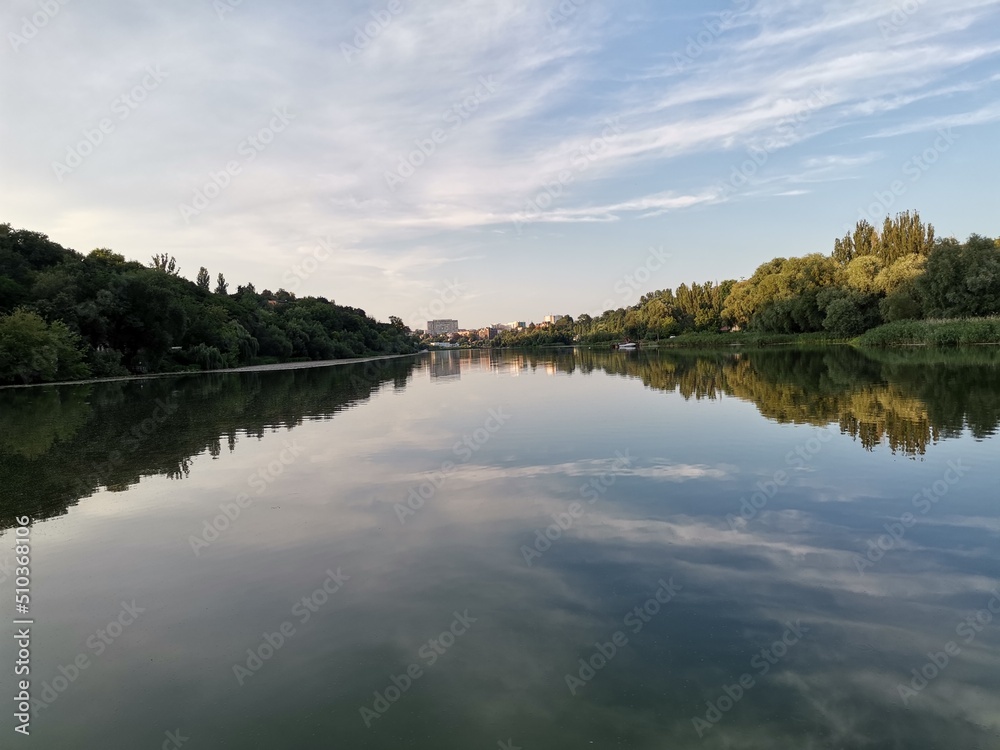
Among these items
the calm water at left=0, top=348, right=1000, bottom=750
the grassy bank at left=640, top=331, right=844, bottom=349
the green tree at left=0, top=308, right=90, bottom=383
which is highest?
the green tree at left=0, top=308, right=90, bottom=383

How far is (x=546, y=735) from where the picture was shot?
3801 millimetres

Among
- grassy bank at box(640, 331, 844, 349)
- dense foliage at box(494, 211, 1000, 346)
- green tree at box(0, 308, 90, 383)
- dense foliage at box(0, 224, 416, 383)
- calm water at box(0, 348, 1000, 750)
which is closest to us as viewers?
calm water at box(0, 348, 1000, 750)

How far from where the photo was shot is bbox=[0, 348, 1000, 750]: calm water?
4.00 metres

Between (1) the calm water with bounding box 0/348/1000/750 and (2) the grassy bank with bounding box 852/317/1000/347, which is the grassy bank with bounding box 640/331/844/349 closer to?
(2) the grassy bank with bounding box 852/317/1000/347

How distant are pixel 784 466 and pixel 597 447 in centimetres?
390

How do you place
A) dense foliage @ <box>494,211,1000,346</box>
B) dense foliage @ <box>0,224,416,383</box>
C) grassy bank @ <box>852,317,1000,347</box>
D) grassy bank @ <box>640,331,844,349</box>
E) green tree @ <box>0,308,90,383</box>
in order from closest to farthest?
green tree @ <box>0,308,90,383</box> → dense foliage @ <box>0,224,416,383</box> → grassy bank @ <box>852,317,1000,347</box> → dense foliage @ <box>494,211,1000,346</box> → grassy bank @ <box>640,331,844,349</box>

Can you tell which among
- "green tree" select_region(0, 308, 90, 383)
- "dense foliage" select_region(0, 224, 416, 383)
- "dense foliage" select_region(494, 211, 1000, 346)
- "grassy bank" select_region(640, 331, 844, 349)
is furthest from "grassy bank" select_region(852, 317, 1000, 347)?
"green tree" select_region(0, 308, 90, 383)

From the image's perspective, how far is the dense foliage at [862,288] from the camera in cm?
4916

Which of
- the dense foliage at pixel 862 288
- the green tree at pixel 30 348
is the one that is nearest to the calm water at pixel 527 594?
the green tree at pixel 30 348

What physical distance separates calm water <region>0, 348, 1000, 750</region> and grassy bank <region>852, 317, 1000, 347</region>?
37.4 meters

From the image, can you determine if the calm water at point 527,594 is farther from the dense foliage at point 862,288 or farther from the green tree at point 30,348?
the dense foliage at point 862,288

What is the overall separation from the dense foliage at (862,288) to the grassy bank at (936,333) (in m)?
0.67

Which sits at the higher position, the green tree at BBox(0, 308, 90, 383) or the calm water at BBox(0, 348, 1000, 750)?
the green tree at BBox(0, 308, 90, 383)

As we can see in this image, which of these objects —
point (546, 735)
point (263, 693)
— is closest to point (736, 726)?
point (546, 735)
